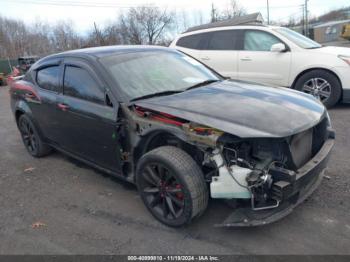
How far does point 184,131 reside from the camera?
9.11 ft

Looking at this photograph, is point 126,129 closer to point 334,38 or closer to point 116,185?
point 116,185

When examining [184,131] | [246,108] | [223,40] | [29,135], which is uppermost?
[223,40]

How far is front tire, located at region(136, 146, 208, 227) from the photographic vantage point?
9.03ft

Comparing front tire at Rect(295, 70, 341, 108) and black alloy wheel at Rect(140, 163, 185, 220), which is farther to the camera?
front tire at Rect(295, 70, 341, 108)

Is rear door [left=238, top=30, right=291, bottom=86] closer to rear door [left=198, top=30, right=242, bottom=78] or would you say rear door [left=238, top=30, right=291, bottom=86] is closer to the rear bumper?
rear door [left=198, top=30, right=242, bottom=78]

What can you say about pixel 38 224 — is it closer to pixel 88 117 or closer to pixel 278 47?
pixel 88 117

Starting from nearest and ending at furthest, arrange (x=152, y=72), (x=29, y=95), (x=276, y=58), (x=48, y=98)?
1. (x=152, y=72)
2. (x=48, y=98)
3. (x=29, y=95)
4. (x=276, y=58)

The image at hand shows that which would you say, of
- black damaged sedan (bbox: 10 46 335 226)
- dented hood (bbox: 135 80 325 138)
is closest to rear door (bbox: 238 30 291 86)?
black damaged sedan (bbox: 10 46 335 226)

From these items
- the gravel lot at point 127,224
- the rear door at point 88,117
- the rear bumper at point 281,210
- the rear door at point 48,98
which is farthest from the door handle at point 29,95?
the rear bumper at point 281,210

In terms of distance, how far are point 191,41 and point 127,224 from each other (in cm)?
595

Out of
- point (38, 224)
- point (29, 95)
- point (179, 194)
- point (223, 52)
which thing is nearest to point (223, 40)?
point (223, 52)

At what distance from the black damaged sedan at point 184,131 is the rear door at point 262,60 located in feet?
9.94

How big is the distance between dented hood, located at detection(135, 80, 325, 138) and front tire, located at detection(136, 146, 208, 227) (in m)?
0.39

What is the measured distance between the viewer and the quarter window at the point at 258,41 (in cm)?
694
